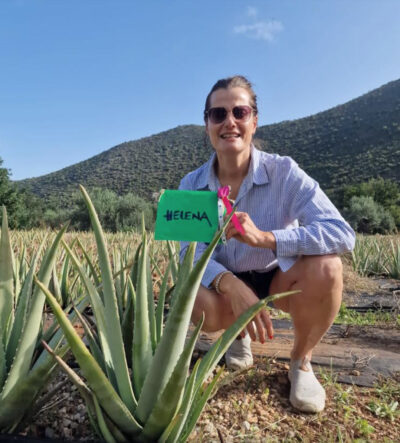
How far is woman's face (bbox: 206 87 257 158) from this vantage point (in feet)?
6.01

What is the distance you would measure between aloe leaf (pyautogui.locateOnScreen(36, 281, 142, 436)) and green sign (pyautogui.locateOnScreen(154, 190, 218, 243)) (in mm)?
599

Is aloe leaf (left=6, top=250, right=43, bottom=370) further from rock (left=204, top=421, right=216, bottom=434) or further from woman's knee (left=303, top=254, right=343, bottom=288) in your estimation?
woman's knee (left=303, top=254, right=343, bottom=288)

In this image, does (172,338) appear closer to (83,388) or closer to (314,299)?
(83,388)


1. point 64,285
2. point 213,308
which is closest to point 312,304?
point 213,308

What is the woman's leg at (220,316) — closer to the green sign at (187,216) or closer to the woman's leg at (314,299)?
the woman's leg at (314,299)

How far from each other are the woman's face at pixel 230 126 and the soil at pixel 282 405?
1049 millimetres

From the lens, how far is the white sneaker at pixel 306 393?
1.37 metres

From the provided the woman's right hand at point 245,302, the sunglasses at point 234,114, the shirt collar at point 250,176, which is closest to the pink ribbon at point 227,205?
the woman's right hand at point 245,302

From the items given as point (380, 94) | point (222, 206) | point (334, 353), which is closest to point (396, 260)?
point (334, 353)

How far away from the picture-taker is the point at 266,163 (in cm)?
189

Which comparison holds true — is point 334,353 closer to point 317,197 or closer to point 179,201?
point 317,197

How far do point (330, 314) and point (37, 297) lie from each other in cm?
116

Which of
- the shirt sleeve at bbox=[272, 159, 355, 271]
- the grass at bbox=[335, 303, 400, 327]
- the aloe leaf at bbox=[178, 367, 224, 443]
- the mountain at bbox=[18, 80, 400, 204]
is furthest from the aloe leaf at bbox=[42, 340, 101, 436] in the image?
the mountain at bbox=[18, 80, 400, 204]

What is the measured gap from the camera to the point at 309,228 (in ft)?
5.07
